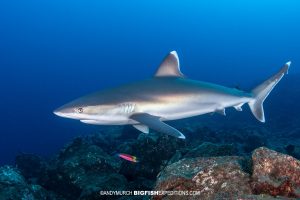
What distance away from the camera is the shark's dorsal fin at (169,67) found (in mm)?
7094

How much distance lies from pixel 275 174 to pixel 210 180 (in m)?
0.75

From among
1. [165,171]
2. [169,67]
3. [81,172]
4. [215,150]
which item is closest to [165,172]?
[165,171]

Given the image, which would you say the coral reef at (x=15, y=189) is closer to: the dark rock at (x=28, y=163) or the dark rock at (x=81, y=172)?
the dark rock at (x=81, y=172)

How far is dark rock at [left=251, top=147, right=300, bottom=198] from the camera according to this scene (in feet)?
12.0

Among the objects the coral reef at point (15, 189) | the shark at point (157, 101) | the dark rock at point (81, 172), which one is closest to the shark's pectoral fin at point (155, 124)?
the shark at point (157, 101)

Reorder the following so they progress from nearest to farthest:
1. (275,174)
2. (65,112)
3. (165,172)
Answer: (275,174)
(165,172)
(65,112)

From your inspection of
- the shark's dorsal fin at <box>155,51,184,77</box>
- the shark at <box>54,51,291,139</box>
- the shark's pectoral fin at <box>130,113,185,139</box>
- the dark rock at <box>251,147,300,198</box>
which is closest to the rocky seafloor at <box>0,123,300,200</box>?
the dark rock at <box>251,147,300,198</box>

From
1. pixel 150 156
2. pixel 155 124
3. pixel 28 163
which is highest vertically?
pixel 28 163

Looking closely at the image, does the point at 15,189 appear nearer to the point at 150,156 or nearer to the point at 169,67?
the point at 150,156

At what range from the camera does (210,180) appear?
3977 mm

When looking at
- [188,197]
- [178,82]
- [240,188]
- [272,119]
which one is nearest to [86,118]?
[178,82]

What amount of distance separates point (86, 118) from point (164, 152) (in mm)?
3332

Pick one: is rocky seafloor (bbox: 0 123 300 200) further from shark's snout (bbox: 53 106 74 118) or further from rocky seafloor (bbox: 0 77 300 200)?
shark's snout (bbox: 53 106 74 118)

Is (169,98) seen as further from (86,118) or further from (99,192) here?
(99,192)
